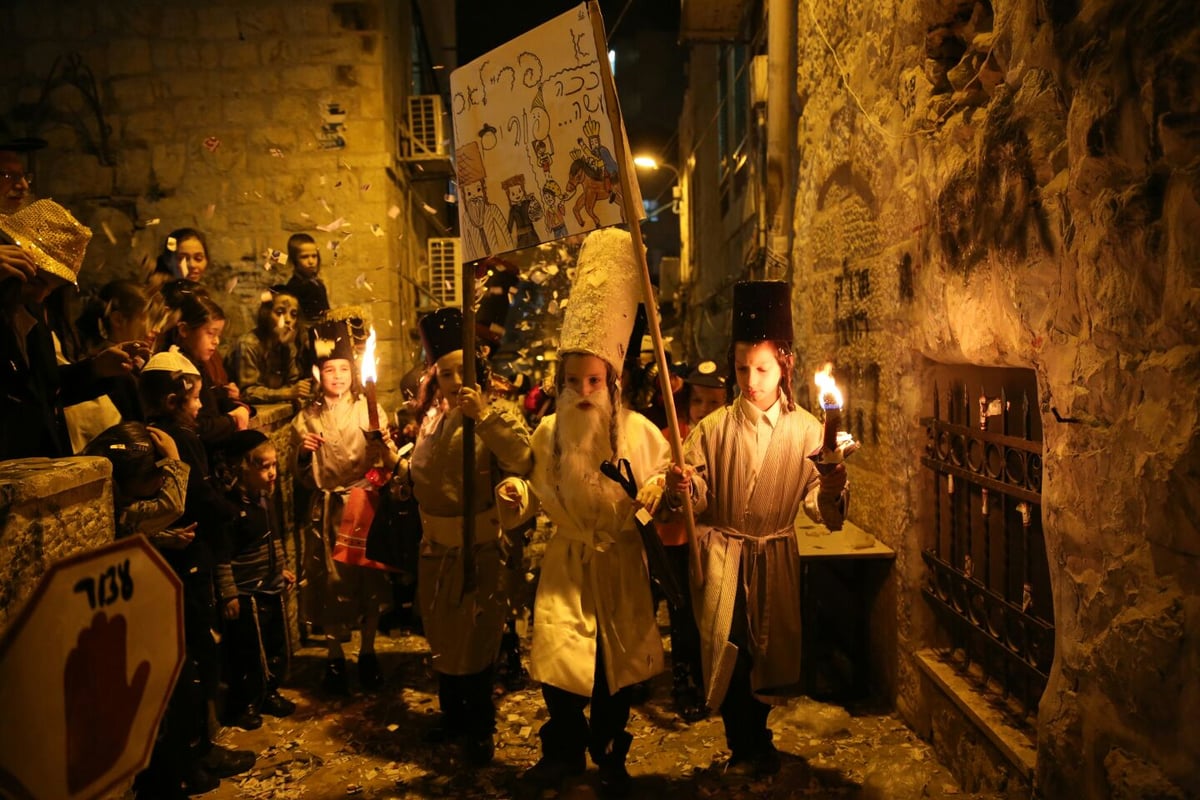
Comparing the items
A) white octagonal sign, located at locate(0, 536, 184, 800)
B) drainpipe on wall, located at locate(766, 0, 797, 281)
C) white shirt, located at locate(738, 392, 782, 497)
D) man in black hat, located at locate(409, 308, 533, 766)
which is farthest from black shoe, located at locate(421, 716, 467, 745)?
drainpipe on wall, located at locate(766, 0, 797, 281)

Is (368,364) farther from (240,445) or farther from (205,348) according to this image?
(205,348)

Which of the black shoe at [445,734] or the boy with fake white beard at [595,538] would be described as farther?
the black shoe at [445,734]

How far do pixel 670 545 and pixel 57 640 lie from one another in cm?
361

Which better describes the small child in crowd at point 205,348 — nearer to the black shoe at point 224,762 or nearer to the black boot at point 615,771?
the black shoe at point 224,762

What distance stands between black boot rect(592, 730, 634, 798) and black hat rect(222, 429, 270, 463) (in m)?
2.41

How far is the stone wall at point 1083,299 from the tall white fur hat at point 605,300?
142 cm

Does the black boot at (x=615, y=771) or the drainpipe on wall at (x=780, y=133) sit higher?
the drainpipe on wall at (x=780, y=133)

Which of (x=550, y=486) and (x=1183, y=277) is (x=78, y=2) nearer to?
(x=550, y=486)

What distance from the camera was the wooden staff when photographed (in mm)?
Result: 3803

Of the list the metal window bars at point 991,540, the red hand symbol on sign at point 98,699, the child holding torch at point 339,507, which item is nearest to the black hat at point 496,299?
the child holding torch at point 339,507

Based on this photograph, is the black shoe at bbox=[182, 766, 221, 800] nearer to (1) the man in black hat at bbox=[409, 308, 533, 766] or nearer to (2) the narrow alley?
(2) the narrow alley

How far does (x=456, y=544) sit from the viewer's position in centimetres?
418

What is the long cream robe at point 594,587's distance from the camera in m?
3.54

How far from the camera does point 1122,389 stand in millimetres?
2379
